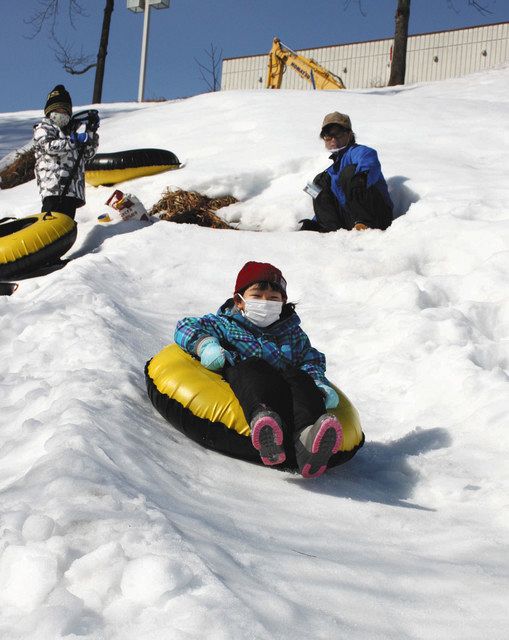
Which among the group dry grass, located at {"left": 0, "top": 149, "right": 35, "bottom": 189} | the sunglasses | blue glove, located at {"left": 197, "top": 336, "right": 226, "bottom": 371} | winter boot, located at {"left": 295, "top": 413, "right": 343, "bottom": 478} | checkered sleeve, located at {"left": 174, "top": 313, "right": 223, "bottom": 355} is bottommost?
winter boot, located at {"left": 295, "top": 413, "right": 343, "bottom": 478}

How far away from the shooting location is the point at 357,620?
176cm

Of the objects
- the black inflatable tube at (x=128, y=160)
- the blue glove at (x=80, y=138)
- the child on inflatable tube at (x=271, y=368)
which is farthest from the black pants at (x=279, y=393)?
the black inflatable tube at (x=128, y=160)

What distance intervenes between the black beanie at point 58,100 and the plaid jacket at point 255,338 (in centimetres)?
466

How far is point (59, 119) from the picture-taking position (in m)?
7.47

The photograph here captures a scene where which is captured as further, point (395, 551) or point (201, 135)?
point (201, 135)

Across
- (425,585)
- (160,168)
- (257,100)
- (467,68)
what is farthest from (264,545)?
(467,68)

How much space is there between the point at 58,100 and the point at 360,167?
3.10 metres

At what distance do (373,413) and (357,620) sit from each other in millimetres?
2433

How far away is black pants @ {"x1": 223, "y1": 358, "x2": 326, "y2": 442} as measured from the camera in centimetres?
309

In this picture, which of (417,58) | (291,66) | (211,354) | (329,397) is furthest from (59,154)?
(417,58)

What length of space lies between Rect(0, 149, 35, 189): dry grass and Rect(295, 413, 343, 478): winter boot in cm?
853

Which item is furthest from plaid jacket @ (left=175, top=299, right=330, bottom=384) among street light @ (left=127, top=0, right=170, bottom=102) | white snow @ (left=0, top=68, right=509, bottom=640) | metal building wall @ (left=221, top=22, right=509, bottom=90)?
metal building wall @ (left=221, top=22, right=509, bottom=90)

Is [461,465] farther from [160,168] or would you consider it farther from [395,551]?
[160,168]

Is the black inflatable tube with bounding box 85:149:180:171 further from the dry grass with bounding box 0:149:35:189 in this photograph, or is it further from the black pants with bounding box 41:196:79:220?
the dry grass with bounding box 0:149:35:189
